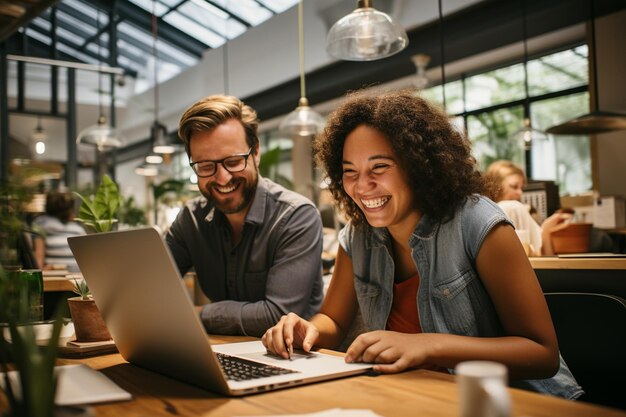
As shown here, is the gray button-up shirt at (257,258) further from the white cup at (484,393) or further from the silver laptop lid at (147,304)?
the white cup at (484,393)

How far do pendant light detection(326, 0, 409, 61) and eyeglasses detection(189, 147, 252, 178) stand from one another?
48.3 inches

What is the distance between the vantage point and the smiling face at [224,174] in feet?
6.85

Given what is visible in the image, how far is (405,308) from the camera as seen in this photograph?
1.60m

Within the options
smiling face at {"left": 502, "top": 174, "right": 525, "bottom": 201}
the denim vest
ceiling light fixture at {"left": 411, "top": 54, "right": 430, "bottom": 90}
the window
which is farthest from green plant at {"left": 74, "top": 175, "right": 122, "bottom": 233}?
the window

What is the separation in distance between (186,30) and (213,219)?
32.6ft

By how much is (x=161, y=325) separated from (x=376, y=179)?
708 millimetres

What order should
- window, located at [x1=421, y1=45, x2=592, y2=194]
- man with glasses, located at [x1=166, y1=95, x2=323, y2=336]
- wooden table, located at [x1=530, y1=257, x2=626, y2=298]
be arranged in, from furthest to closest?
window, located at [x1=421, y1=45, x2=592, y2=194] < man with glasses, located at [x1=166, y1=95, x2=323, y2=336] < wooden table, located at [x1=530, y1=257, x2=626, y2=298]

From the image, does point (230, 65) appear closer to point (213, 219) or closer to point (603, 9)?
point (603, 9)

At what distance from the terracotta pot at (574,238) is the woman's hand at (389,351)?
2095 millimetres

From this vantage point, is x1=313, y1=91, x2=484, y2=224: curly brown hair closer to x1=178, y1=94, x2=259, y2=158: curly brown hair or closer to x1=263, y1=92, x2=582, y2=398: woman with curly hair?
x1=263, y1=92, x2=582, y2=398: woman with curly hair

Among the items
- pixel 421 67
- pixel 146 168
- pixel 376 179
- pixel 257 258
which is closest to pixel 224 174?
pixel 257 258

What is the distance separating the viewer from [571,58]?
742cm

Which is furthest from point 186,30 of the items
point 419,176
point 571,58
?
point 419,176

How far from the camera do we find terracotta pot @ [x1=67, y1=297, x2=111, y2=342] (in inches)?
55.7
